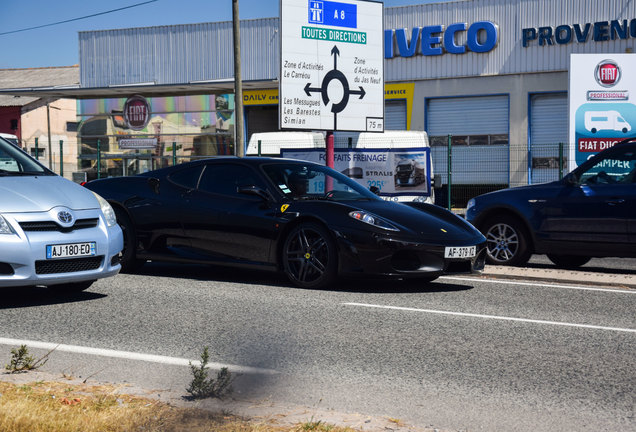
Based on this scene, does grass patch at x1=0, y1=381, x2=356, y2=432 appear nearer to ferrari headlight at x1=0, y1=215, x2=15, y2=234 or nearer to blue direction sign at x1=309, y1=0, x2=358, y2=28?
ferrari headlight at x1=0, y1=215, x2=15, y2=234

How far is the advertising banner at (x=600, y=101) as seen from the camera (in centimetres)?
2580

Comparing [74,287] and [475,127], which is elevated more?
[475,127]

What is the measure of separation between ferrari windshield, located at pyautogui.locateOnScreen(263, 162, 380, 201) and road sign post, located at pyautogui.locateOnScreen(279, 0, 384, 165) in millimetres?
7346

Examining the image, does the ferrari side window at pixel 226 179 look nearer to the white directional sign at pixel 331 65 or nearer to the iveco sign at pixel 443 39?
the white directional sign at pixel 331 65

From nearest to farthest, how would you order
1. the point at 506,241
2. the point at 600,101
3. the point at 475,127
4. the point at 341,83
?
the point at 506,241
the point at 341,83
the point at 600,101
the point at 475,127

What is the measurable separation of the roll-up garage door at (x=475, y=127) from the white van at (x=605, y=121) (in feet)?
12.4

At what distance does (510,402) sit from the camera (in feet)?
14.8

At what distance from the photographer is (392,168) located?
1972 cm

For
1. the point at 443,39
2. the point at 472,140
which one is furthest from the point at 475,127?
the point at 443,39

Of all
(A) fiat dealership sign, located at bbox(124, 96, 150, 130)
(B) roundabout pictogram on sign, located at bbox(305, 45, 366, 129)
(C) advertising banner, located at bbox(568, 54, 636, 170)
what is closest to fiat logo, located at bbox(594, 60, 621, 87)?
(C) advertising banner, located at bbox(568, 54, 636, 170)

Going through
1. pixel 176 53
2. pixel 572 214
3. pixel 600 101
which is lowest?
pixel 572 214

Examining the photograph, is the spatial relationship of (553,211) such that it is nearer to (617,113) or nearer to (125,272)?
(125,272)

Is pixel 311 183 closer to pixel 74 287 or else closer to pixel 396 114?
pixel 74 287

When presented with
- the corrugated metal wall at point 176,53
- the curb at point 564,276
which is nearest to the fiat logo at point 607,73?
the corrugated metal wall at point 176,53
